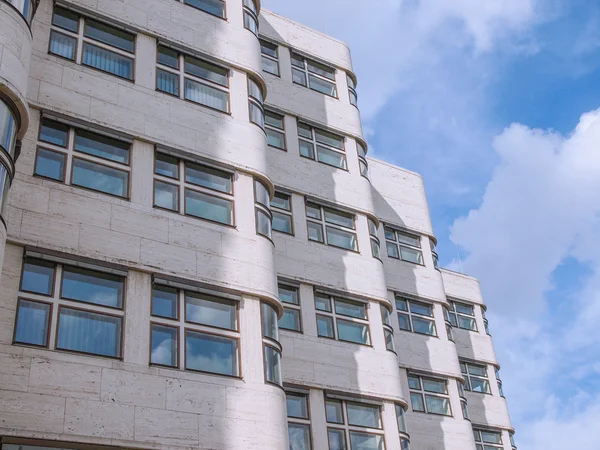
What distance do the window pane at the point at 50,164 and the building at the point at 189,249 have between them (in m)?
0.05

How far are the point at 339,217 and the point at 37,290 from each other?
37.5ft

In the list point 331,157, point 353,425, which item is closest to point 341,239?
point 331,157

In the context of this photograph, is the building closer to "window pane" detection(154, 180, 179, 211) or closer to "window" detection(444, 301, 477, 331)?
"window pane" detection(154, 180, 179, 211)

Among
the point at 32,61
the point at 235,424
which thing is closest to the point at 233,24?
the point at 32,61

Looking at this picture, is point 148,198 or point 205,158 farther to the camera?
point 205,158

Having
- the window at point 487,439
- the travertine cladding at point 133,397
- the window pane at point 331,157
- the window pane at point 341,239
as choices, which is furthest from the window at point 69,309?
the window at point 487,439

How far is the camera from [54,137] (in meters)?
17.2

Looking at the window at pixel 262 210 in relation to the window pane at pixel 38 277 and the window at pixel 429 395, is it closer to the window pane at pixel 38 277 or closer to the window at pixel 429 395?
the window pane at pixel 38 277

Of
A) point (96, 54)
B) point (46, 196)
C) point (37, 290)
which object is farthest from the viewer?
point (96, 54)

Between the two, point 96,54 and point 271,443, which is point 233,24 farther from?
point 271,443

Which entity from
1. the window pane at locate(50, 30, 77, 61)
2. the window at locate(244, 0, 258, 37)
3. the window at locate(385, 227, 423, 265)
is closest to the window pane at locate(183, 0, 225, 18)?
the window at locate(244, 0, 258, 37)

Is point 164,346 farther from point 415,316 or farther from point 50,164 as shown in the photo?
point 415,316

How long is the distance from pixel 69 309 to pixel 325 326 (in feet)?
28.5

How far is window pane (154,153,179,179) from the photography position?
1846 centimetres
